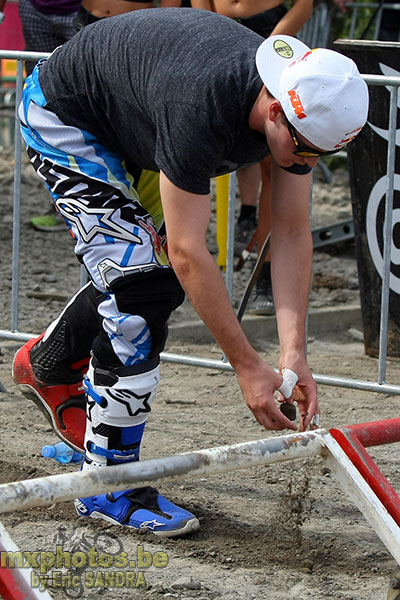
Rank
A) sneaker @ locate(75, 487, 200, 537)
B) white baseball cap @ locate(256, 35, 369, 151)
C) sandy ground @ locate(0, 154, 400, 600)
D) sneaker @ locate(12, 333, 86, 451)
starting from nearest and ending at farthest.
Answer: white baseball cap @ locate(256, 35, 369, 151) < sandy ground @ locate(0, 154, 400, 600) < sneaker @ locate(75, 487, 200, 537) < sneaker @ locate(12, 333, 86, 451)

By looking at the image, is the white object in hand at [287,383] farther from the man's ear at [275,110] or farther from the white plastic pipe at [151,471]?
the man's ear at [275,110]

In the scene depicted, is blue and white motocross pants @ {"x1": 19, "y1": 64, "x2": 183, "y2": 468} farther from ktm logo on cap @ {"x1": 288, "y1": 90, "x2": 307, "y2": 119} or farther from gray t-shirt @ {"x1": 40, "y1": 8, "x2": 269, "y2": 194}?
ktm logo on cap @ {"x1": 288, "y1": 90, "x2": 307, "y2": 119}

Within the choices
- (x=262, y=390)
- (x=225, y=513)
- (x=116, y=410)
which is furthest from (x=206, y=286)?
(x=225, y=513)

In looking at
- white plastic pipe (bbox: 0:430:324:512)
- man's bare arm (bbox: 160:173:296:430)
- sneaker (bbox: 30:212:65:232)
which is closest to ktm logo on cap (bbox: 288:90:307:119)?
man's bare arm (bbox: 160:173:296:430)

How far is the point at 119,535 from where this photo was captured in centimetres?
318

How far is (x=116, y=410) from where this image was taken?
10.1 feet

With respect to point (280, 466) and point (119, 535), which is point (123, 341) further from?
point (280, 466)

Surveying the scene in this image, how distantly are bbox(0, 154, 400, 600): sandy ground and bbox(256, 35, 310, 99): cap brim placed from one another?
1.13m

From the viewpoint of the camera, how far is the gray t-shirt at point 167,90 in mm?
2633

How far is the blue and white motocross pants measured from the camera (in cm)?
300

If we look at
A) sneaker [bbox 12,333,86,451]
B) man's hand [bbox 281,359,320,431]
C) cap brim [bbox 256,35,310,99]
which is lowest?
sneaker [bbox 12,333,86,451]

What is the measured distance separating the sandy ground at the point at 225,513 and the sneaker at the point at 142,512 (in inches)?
1.3

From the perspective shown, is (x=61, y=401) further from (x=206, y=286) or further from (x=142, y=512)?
(x=206, y=286)

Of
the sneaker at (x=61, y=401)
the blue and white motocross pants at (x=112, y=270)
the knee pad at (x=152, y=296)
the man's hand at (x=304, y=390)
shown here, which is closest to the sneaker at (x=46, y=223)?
the sneaker at (x=61, y=401)
